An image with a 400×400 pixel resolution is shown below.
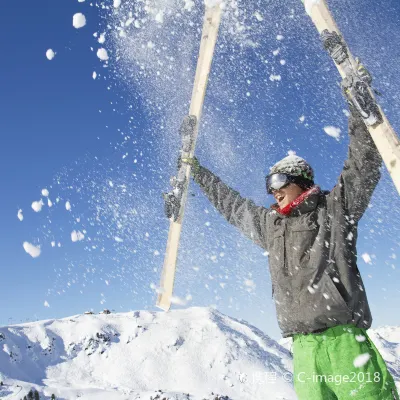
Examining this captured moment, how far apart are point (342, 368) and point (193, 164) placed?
2.62 meters

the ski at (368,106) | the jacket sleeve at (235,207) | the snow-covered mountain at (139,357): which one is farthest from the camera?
the snow-covered mountain at (139,357)

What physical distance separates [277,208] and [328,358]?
1018 mm

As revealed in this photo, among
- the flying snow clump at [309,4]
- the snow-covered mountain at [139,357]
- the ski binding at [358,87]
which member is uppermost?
the snow-covered mountain at [139,357]

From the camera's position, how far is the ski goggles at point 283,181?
293cm

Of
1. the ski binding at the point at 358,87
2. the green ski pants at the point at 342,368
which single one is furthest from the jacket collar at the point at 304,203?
the green ski pants at the point at 342,368

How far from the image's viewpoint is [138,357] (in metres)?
56.8

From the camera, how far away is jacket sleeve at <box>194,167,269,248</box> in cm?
322

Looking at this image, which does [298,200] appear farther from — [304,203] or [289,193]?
[289,193]

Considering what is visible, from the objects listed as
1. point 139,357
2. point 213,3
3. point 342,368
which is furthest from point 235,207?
point 139,357

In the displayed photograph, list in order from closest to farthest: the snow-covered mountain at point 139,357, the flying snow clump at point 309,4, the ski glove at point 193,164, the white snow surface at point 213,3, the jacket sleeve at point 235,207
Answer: the jacket sleeve at point 235,207 → the flying snow clump at point 309,4 → the ski glove at point 193,164 → the white snow surface at point 213,3 → the snow-covered mountain at point 139,357

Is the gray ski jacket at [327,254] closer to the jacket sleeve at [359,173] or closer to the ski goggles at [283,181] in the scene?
the jacket sleeve at [359,173]

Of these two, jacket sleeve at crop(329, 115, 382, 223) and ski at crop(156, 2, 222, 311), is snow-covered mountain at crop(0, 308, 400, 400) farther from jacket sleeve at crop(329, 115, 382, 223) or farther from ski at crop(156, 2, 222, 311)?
jacket sleeve at crop(329, 115, 382, 223)

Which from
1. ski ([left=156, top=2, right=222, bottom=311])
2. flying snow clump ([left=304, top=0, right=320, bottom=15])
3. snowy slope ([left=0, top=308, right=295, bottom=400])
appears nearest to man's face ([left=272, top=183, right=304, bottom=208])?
flying snow clump ([left=304, top=0, right=320, bottom=15])

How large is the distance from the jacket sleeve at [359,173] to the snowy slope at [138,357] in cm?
4896
